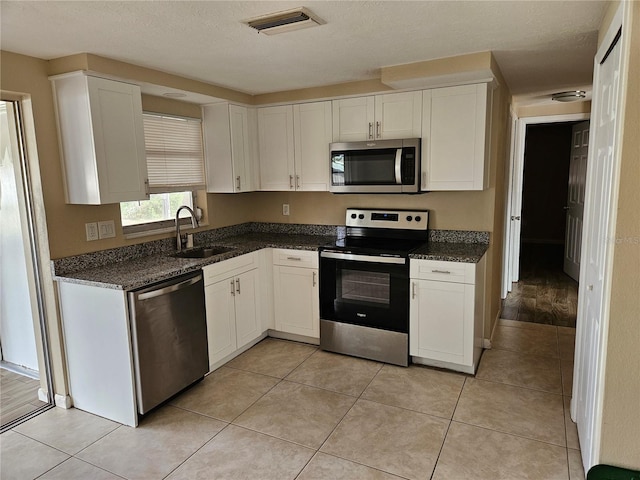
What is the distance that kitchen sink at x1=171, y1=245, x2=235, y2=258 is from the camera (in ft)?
11.6

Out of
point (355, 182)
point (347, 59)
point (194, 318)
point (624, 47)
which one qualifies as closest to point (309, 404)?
point (194, 318)

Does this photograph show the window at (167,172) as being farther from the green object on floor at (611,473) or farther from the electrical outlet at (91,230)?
the green object on floor at (611,473)

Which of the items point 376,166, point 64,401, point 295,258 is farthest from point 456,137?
point 64,401

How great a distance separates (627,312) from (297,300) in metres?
2.49

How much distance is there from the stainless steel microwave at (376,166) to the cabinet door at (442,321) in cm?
80

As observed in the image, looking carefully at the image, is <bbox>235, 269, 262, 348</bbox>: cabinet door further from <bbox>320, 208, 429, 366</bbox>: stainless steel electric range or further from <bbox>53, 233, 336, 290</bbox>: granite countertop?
<bbox>320, 208, 429, 366</bbox>: stainless steel electric range

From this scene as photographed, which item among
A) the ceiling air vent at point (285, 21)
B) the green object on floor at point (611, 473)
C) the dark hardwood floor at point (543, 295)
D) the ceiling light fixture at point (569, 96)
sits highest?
the ceiling light fixture at point (569, 96)

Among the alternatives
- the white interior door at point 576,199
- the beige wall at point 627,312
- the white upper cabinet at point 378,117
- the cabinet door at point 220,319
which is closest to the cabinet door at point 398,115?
the white upper cabinet at point 378,117

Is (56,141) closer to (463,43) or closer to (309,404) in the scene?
(309,404)

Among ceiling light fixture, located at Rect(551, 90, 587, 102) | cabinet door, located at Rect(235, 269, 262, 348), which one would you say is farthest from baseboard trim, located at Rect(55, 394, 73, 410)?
ceiling light fixture, located at Rect(551, 90, 587, 102)

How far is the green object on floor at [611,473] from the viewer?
1.73 metres

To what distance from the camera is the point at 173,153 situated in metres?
3.61

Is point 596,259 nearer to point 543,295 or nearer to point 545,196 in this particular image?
point 543,295

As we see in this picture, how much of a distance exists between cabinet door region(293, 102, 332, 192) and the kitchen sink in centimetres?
90
